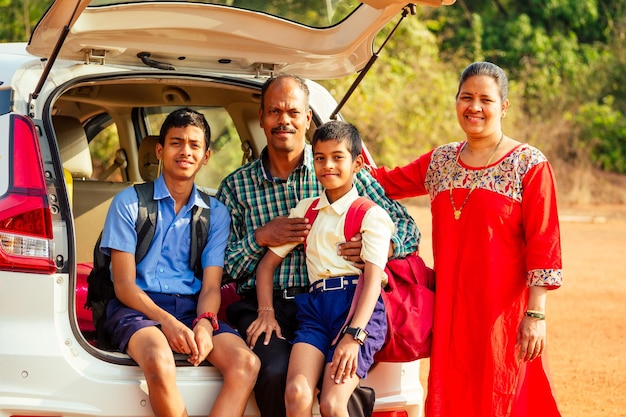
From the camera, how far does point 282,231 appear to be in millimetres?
3807

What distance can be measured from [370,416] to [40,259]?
1238mm

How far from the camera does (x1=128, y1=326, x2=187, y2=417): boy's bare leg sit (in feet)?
10.6

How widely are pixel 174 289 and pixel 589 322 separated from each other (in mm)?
5653

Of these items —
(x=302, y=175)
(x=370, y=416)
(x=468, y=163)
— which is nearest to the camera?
(x=370, y=416)

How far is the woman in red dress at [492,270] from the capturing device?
3588 mm

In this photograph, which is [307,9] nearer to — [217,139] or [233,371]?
[233,371]

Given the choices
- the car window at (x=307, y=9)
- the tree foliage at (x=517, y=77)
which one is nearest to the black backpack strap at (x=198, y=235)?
the car window at (x=307, y=9)

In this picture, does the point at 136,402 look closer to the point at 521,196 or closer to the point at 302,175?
the point at 302,175

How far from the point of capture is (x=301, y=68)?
4434 mm

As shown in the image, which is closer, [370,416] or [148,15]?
[370,416]

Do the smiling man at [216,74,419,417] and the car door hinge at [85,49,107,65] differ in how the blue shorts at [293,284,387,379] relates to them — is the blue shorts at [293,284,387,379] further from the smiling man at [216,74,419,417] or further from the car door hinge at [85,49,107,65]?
the car door hinge at [85,49,107,65]

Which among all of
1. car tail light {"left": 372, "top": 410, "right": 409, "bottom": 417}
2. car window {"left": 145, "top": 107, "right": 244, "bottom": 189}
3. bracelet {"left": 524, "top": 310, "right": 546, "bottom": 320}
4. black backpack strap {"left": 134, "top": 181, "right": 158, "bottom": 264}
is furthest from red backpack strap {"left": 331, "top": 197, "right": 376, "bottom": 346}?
car window {"left": 145, "top": 107, "right": 244, "bottom": 189}

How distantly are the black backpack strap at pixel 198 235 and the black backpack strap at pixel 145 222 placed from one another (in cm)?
15

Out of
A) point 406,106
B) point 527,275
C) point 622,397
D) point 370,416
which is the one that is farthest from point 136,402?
point 406,106
